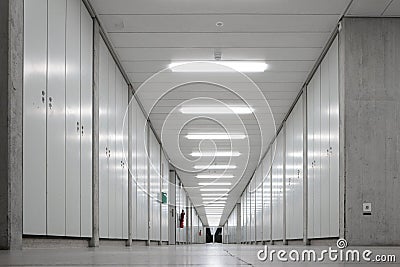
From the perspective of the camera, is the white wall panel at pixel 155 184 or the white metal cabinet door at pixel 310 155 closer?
the white metal cabinet door at pixel 310 155

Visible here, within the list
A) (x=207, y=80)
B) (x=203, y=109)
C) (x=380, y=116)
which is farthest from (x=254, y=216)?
(x=380, y=116)

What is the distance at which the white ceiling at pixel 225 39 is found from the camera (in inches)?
381

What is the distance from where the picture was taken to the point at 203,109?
16.7 m

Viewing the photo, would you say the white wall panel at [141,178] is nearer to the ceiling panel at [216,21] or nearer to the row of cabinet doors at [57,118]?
the ceiling panel at [216,21]

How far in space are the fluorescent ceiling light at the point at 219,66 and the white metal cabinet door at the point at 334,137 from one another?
1.99 metres

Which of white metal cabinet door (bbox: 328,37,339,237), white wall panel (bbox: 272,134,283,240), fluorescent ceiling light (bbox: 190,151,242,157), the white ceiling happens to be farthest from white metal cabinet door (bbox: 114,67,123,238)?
fluorescent ceiling light (bbox: 190,151,242,157)

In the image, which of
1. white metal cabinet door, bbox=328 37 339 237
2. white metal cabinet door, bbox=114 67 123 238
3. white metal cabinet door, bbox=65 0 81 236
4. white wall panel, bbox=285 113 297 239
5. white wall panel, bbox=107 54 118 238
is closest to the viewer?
white metal cabinet door, bbox=65 0 81 236

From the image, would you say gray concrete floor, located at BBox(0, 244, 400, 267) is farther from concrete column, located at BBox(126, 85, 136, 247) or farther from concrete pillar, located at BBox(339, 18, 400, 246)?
concrete column, located at BBox(126, 85, 136, 247)

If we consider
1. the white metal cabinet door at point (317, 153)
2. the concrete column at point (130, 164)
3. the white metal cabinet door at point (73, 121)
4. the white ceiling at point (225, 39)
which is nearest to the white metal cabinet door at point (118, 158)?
the white ceiling at point (225, 39)

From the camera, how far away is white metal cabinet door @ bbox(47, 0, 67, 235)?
7035 millimetres

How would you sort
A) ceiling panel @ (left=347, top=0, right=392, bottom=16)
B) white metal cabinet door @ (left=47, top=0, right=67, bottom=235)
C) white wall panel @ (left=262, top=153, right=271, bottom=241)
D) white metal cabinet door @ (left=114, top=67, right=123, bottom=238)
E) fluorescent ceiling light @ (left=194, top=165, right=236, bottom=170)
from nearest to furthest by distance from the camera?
white metal cabinet door @ (left=47, top=0, right=67, bottom=235) → ceiling panel @ (left=347, top=0, right=392, bottom=16) → white metal cabinet door @ (left=114, top=67, right=123, bottom=238) → white wall panel @ (left=262, top=153, right=271, bottom=241) → fluorescent ceiling light @ (left=194, top=165, right=236, bottom=170)

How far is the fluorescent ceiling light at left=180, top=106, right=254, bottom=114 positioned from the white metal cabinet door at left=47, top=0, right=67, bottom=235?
8.84 metres

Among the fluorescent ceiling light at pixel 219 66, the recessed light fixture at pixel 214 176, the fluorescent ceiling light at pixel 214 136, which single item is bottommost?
the recessed light fixture at pixel 214 176

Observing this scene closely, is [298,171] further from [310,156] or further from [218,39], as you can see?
[218,39]
